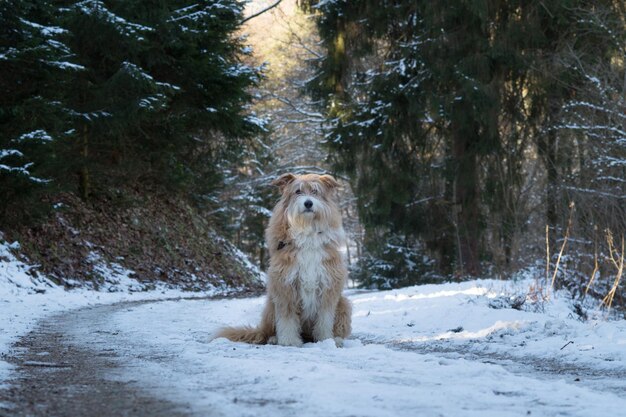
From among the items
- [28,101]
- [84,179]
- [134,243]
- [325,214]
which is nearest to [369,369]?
[325,214]

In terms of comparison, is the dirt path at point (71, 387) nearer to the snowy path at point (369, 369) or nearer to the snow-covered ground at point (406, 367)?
the snowy path at point (369, 369)

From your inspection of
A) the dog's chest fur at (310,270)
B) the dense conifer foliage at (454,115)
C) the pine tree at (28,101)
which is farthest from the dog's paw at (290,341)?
the dense conifer foliage at (454,115)

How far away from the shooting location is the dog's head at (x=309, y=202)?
6.93 metres

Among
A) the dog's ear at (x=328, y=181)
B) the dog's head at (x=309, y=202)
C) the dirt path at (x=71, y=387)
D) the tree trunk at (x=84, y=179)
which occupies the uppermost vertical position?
the tree trunk at (x=84, y=179)

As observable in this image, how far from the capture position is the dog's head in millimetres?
6926

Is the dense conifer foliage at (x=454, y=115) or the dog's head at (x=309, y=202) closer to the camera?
the dog's head at (x=309, y=202)

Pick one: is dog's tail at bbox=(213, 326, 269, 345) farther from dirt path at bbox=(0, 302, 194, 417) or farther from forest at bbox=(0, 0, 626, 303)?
forest at bbox=(0, 0, 626, 303)

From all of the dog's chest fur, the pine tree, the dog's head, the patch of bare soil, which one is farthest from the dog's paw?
the patch of bare soil

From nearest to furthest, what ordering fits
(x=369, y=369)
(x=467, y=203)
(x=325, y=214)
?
(x=369, y=369)
(x=325, y=214)
(x=467, y=203)

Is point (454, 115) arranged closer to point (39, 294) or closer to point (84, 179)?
point (84, 179)

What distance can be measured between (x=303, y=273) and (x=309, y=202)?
0.71 m

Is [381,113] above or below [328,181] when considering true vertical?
above

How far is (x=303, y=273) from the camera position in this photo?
6.90 metres

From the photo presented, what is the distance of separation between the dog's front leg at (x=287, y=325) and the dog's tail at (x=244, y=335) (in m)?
0.31
